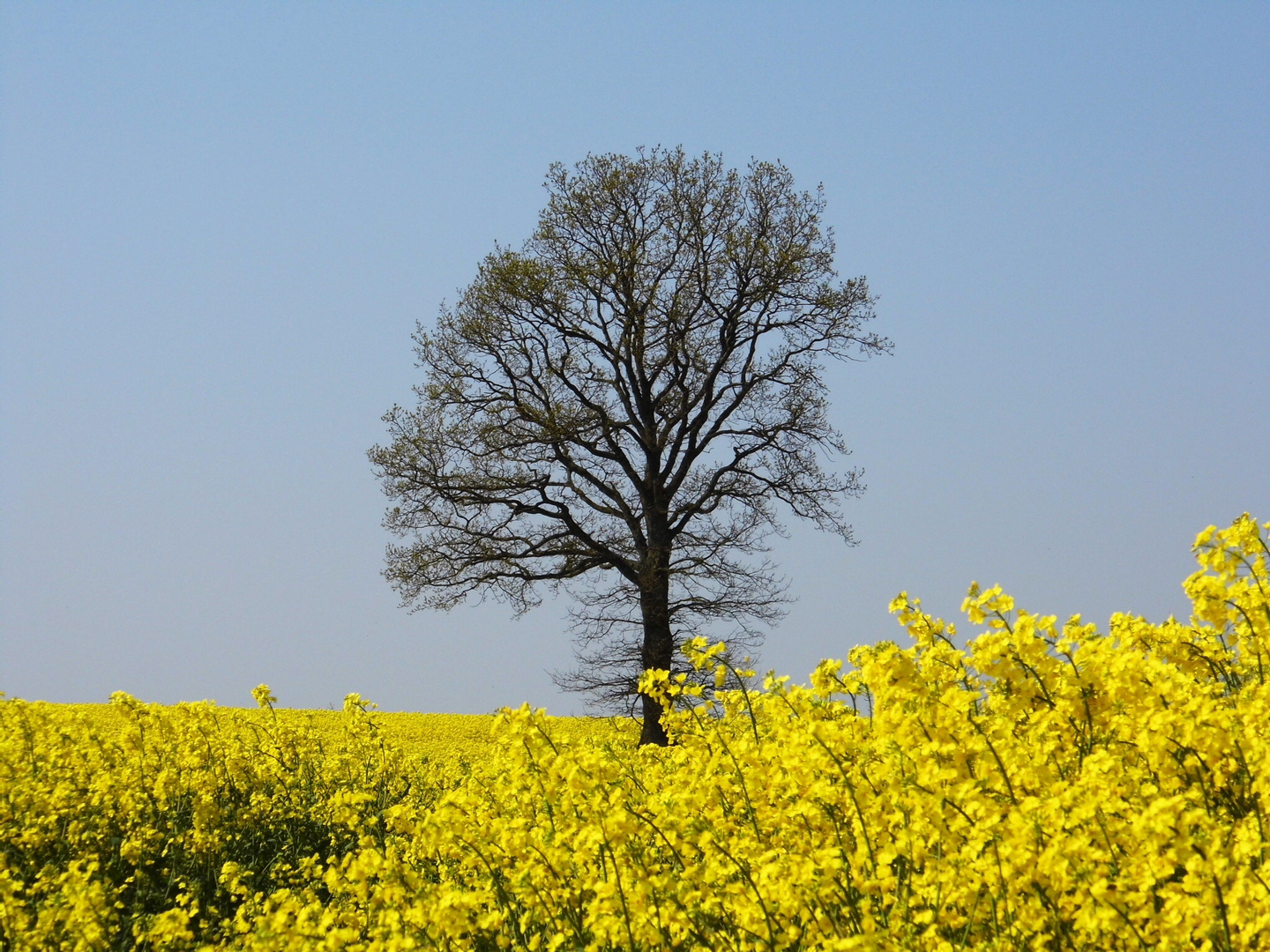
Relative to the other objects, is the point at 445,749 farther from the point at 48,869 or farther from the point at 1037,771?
the point at 1037,771

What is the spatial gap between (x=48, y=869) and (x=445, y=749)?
36.0ft

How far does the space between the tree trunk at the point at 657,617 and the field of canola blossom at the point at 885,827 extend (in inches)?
381

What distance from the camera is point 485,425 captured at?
17297mm

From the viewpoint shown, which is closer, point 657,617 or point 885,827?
point 885,827

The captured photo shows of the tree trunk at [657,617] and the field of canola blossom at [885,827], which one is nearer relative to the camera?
the field of canola blossom at [885,827]

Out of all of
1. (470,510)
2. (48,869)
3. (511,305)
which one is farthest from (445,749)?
(48,869)

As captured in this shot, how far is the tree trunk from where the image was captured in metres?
16.2

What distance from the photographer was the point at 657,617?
54.2 feet

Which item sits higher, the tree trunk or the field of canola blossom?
the tree trunk

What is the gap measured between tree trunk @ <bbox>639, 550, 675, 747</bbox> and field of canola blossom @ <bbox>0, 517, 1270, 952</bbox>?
381 inches

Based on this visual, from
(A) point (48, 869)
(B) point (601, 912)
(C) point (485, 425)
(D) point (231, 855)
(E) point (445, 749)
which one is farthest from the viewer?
(C) point (485, 425)

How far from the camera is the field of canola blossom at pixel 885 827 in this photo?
3.04 meters

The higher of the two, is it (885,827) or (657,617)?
(657,617)

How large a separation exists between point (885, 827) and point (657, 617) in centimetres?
1280
